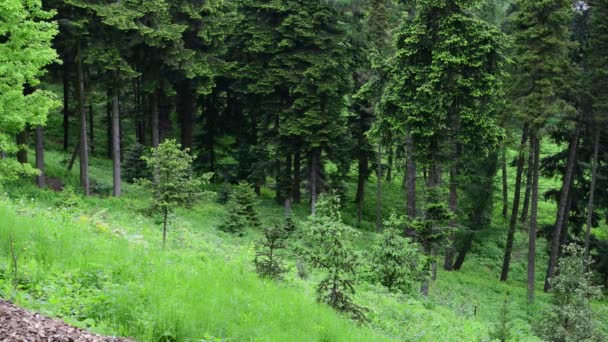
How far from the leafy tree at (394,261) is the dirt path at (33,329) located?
1059cm

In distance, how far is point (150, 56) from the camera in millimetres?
26375

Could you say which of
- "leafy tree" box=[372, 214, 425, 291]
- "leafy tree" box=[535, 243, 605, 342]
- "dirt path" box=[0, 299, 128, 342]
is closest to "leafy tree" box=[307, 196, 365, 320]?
"dirt path" box=[0, 299, 128, 342]

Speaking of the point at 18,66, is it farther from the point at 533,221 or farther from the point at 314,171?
the point at 533,221

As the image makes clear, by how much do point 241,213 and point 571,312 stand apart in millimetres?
13907

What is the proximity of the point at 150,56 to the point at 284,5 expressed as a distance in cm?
772

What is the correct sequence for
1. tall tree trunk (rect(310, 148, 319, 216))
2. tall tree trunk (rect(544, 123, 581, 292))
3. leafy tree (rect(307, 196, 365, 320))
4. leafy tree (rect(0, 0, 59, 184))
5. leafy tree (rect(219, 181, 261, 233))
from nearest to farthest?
1. leafy tree (rect(307, 196, 365, 320))
2. leafy tree (rect(0, 0, 59, 184))
3. leafy tree (rect(219, 181, 261, 233))
4. tall tree trunk (rect(544, 123, 581, 292))
5. tall tree trunk (rect(310, 148, 319, 216))

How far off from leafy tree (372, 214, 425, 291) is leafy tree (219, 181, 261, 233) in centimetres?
839

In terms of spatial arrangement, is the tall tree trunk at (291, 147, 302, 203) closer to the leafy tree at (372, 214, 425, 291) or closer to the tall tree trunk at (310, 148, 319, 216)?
the tall tree trunk at (310, 148, 319, 216)

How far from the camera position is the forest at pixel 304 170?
850 centimetres

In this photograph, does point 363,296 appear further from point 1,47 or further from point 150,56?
Result: point 150,56

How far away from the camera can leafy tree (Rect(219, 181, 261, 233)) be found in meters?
23.0

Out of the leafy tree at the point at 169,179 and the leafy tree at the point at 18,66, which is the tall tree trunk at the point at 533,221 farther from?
the leafy tree at the point at 18,66

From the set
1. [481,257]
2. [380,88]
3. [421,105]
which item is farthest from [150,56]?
[481,257]

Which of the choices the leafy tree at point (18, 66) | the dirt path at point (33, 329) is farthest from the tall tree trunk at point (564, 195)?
the dirt path at point (33, 329)
